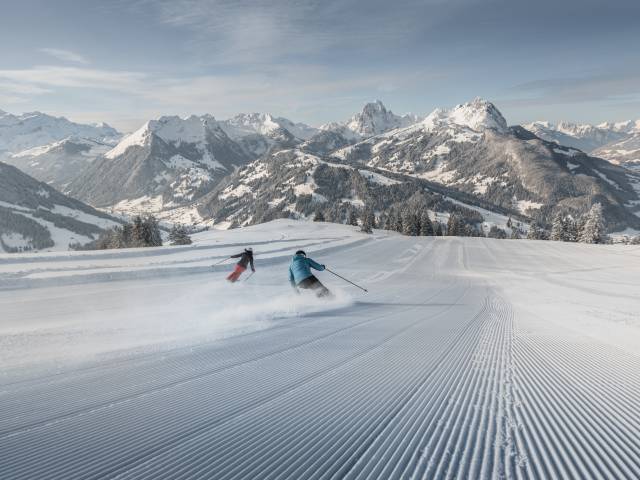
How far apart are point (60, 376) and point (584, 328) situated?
10.8 meters

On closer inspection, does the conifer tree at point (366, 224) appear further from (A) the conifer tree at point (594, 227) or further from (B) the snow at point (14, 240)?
(B) the snow at point (14, 240)

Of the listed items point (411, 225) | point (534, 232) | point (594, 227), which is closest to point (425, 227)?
point (411, 225)

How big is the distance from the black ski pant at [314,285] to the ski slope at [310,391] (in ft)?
1.71

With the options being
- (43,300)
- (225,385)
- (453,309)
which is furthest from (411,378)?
(43,300)

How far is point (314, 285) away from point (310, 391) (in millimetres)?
7646

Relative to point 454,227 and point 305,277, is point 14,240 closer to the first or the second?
point 454,227

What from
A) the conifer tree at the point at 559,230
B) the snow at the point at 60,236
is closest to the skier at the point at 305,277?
the conifer tree at the point at 559,230

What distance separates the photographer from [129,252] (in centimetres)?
2352

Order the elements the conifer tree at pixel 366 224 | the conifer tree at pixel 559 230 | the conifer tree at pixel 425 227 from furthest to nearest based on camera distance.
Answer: the conifer tree at pixel 425 227
the conifer tree at pixel 559 230
the conifer tree at pixel 366 224

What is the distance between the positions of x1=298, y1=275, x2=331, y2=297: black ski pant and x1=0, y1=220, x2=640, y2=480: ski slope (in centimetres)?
52

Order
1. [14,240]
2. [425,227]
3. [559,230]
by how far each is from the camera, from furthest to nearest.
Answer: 1. [14,240]
2. [425,227]
3. [559,230]

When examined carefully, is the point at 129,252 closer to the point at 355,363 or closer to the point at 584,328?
the point at 355,363

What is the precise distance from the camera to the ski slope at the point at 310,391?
3.13 meters

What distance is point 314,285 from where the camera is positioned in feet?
40.2
